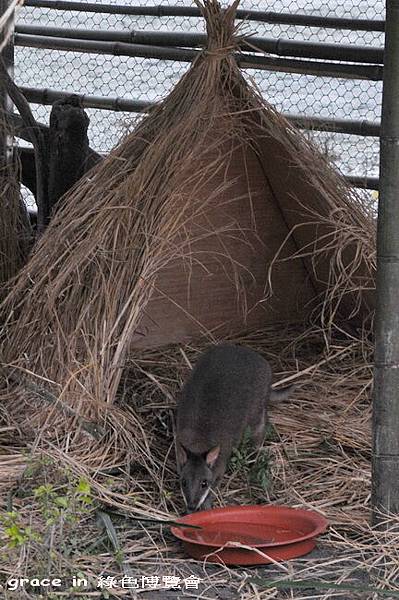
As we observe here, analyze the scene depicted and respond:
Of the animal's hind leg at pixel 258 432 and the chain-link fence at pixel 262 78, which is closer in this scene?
the animal's hind leg at pixel 258 432

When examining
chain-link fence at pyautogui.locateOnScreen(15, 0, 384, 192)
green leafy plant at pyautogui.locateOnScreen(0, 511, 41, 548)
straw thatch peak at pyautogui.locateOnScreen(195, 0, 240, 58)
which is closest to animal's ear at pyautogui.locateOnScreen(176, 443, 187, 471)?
green leafy plant at pyautogui.locateOnScreen(0, 511, 41, 548)

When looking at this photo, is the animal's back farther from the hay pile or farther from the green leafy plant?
the green leafy plant

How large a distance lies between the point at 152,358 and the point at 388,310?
1.77 meters

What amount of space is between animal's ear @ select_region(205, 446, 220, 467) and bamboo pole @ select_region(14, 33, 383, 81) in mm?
1949

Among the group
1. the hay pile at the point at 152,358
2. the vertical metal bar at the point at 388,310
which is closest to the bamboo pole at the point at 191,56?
the hay pile at the point at 152,358

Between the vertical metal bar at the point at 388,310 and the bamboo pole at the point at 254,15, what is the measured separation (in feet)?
6.98

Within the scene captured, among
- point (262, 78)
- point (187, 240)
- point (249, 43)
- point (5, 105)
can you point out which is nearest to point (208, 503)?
point (187, 240)

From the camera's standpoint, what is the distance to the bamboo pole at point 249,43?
20.5 ft

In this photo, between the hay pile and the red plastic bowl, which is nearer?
the red plastic bowl

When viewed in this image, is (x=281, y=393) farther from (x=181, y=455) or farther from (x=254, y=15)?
(x=254, y=15)

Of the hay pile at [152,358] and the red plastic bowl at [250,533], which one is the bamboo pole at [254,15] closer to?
the hay pile at [152,358]

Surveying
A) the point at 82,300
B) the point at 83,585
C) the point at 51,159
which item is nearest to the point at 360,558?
the point at 83,585

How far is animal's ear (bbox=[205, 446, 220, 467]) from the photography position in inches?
166

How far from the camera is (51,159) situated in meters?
6.32
